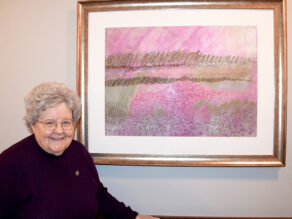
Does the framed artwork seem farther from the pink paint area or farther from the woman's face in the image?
the woman's face

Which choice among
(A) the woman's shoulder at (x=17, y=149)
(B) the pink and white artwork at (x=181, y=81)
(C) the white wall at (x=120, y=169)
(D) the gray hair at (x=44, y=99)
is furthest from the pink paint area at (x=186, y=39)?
(A) the woman's shoulder at (x=17, y=149)

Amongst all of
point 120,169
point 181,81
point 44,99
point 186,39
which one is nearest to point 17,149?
point 44,99

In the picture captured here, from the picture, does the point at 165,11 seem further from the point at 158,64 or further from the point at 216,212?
the point at 216,212

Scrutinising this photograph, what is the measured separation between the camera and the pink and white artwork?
1.41 m

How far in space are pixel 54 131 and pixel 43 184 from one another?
0.85ft

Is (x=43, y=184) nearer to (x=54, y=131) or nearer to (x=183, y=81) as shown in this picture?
(x=54, y=131)

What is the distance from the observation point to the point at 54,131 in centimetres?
105

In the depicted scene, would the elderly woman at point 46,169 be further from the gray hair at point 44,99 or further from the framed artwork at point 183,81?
the framed artwork at point 183,81

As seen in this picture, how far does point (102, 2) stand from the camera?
1.44 meters


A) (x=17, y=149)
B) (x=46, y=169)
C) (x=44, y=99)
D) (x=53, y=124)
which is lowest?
(x=46, y=169)

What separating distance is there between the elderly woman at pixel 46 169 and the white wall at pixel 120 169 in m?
0.43

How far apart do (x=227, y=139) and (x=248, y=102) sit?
0.28 meters

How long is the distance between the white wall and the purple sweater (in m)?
0.36

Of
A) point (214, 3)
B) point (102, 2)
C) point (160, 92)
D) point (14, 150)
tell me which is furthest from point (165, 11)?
point (14, 150)
